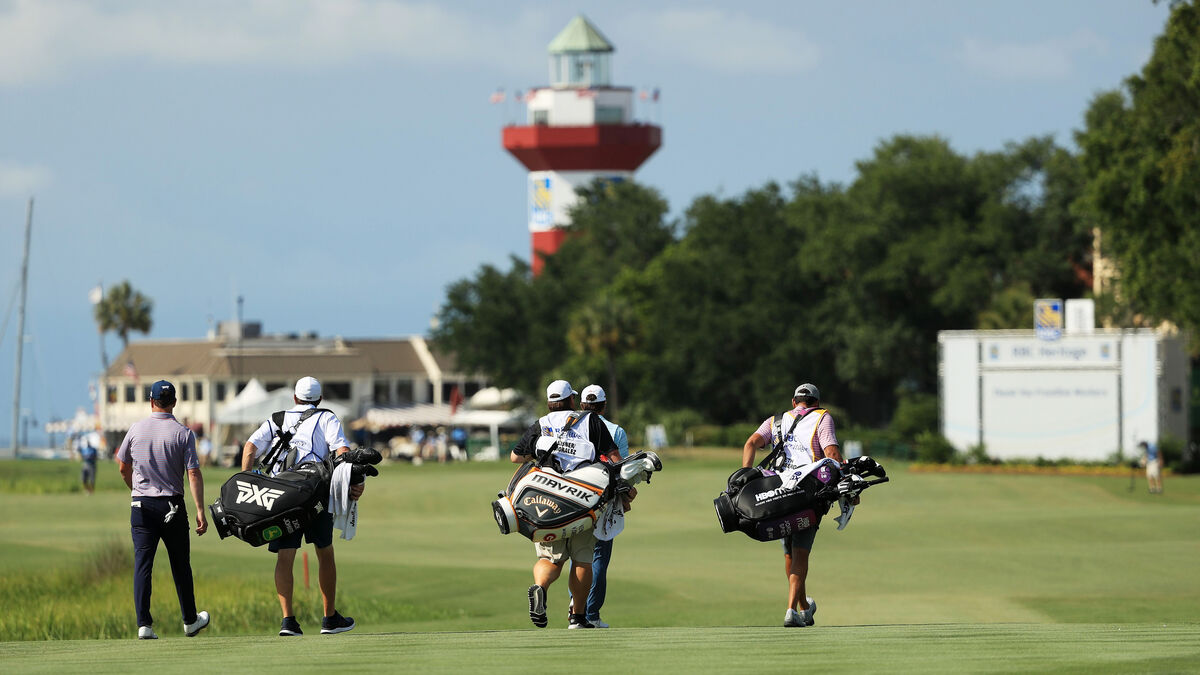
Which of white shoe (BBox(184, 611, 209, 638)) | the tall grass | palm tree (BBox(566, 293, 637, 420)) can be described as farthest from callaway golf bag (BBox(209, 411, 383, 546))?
palm tree (BBox(566, 293, 637, 420))

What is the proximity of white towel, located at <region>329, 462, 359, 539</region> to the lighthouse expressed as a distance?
94.5 m

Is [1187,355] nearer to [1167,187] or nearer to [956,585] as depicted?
[1167,187]

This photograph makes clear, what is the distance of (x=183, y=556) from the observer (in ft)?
43.8

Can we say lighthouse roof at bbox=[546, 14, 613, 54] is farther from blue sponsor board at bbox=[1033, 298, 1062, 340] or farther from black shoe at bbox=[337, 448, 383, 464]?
black shoe at bbox=[337, 448, 383, 464]

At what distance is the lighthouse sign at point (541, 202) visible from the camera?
109688 millimetres

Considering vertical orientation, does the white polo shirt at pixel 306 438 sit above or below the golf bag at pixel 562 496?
above

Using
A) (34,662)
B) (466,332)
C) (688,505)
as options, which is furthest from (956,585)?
(466,332)

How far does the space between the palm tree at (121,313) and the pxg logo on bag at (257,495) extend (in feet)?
377

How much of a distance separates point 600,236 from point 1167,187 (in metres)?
60.7

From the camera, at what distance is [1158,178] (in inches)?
1666

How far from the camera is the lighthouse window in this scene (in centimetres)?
11181

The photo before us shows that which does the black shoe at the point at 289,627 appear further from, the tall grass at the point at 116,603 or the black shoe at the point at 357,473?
the tall grass at the point at 116,603

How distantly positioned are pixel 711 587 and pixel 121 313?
348 ft

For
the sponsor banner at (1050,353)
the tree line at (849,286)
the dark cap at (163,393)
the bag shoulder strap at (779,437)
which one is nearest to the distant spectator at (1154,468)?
the sponsor banner at (1050,353)
